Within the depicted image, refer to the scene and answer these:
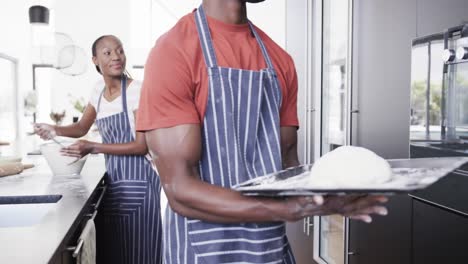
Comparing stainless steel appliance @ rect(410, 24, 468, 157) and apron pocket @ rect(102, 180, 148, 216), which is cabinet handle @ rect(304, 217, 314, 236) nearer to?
apron pocket @ rect(102, 180, 148, 216)

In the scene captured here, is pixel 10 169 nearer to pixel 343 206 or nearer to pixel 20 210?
pixel 20 210

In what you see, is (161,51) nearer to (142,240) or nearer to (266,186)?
(266,186)

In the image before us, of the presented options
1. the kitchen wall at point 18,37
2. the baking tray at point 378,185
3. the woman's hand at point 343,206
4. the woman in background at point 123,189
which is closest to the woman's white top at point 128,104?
the woman in background at point 123,189

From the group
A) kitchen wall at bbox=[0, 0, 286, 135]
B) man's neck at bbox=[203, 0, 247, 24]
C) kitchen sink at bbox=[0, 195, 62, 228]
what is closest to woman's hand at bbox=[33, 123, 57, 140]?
kitchen sink at bbox=[0, 195, 62, 228]

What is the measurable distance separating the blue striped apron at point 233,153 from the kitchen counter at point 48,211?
1.01 feet

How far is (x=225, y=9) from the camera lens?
1.16m

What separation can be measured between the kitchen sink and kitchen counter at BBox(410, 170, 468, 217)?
141 centimetres

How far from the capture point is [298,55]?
3.56 metres

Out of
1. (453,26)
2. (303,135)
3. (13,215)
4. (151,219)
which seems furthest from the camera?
(303,135)

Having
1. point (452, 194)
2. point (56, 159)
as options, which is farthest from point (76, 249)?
point (452, 194)

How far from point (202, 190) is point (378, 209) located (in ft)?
1.16

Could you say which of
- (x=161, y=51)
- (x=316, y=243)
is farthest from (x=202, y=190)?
(x=316, y=243)

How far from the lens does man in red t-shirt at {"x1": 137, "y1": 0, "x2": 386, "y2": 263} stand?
98 cm

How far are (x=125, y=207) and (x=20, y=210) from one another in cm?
73
